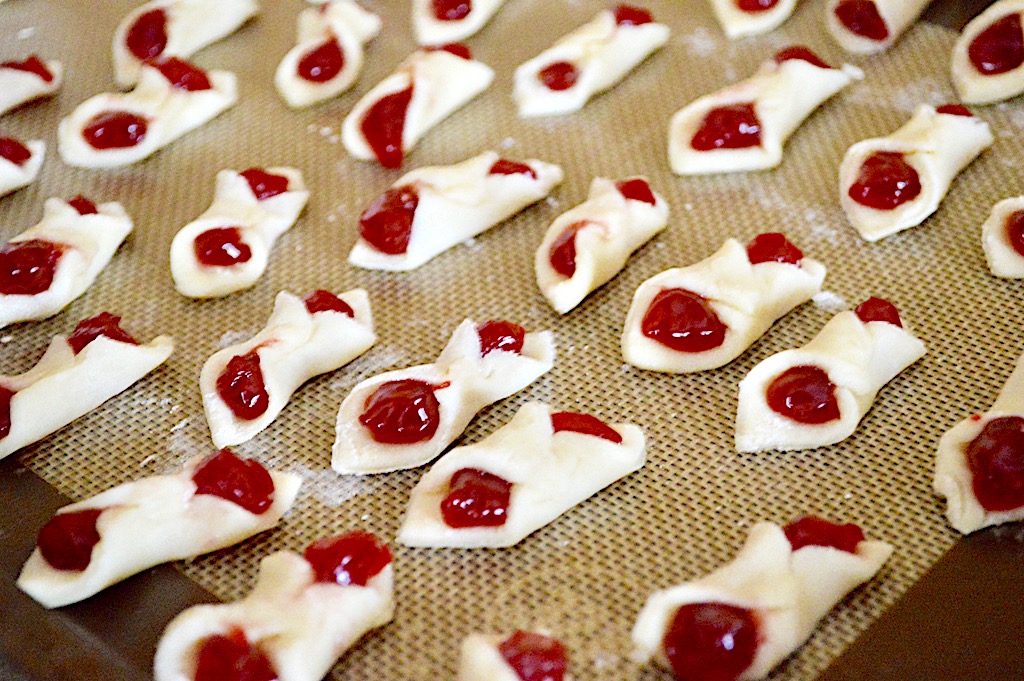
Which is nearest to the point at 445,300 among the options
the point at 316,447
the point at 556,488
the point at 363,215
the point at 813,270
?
the point at 363,215

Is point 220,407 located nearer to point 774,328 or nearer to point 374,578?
point 374,578

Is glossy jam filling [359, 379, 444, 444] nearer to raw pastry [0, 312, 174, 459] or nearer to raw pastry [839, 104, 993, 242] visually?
raw pastry [0, 312, 174, 459]

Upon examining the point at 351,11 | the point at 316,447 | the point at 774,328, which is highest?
the point at 351,11

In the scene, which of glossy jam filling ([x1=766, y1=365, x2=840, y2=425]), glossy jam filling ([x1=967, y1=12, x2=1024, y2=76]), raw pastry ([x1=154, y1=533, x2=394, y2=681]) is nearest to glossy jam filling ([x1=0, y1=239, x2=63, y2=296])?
raw pastry ([x1=154, y1=533, x2=394, y2=681])

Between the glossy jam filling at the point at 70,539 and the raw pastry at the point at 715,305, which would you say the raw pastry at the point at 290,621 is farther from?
the raw pastry at the point at 715,305

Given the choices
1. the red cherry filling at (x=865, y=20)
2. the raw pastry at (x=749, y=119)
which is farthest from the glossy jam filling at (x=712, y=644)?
the red cherry filling at (x=865, y=20)

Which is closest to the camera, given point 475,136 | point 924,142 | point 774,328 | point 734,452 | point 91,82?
point 734,452
